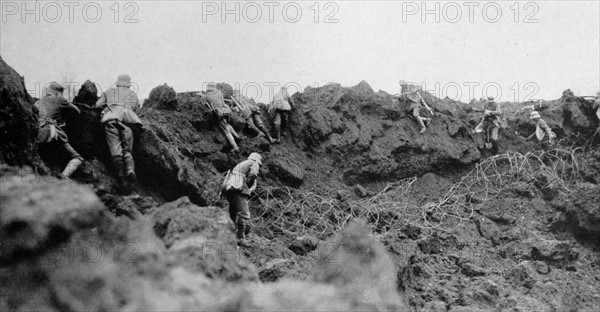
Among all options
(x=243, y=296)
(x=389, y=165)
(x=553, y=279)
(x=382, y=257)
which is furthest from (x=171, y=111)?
(x=553, y=279)

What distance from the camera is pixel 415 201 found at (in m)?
12.7

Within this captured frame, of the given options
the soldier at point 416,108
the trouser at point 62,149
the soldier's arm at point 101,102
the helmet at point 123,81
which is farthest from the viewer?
the soldier at point 416,108

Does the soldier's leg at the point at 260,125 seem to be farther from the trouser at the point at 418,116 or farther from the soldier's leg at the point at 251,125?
the trouser at the point at 418,116

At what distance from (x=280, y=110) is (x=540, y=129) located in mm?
6681

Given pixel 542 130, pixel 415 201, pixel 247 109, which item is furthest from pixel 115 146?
pixel 542 130

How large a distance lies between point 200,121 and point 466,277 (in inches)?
233

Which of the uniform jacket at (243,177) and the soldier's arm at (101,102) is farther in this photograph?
the uniform jacket at (243,177)

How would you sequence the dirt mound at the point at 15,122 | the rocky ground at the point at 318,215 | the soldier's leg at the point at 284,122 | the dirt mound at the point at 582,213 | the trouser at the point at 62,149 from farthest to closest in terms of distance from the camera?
the soldier's leg at the point at 284,122 < the dirt mound at the point at 582,213 < the trouser at the point at 62,149 < the dirt mound at the point at 15,122 < the rocky ground at the point at 318,215

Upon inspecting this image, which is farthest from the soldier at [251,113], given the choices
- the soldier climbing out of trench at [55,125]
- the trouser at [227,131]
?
the soldier climbing out of trench at [55,125]

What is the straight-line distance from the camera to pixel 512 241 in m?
10.9

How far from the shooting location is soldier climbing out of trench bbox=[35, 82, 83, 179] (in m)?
8.10

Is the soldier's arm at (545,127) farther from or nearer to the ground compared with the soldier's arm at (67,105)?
nearer to the ground

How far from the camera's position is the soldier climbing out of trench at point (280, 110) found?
1273cm

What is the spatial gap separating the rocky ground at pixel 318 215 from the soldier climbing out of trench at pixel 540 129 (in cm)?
30
